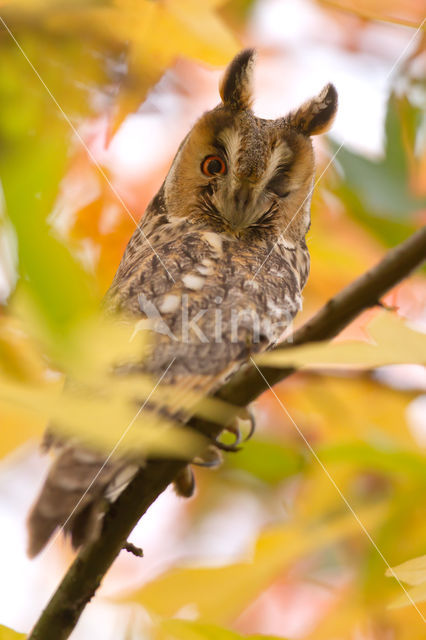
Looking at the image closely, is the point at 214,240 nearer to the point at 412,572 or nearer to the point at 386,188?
the point at 386,188

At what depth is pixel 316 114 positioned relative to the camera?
1.54 metres

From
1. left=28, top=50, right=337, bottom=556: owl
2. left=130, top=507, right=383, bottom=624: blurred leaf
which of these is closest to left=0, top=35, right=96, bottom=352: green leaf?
left=28, top=50, right=337, bottom=556: owl

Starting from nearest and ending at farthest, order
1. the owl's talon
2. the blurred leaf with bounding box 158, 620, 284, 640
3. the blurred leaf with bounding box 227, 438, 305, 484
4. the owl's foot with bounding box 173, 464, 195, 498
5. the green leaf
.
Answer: the green leaf, the blurred leaf with bounding box 158, 620, 284, 640, the blurred leaf with bounding box 227, 438, 305, 484, the owl's talon, the owl's foot with bounding box 173, 464, 195, 498

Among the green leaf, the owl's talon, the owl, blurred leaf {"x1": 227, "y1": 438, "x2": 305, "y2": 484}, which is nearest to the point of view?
the green leaf

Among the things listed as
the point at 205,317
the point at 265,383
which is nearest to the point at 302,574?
the point at 205,317

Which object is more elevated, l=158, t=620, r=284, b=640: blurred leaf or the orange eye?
the orange eye

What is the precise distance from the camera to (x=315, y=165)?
1.61 meters

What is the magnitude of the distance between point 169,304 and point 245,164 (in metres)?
0.40

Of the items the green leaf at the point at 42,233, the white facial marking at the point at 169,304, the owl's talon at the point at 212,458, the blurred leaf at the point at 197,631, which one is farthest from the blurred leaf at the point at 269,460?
the green leaf at the point at 42,233

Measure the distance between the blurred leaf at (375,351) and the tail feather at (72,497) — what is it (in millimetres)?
325

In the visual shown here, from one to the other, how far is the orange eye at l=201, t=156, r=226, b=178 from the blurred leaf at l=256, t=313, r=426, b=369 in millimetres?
952

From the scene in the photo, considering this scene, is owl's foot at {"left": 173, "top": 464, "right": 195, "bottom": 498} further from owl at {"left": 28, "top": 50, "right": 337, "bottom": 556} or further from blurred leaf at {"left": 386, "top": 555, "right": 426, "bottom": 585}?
→ blurred leaf at {"left": 386, "top": 555, "right": 426, "bottom": 585}

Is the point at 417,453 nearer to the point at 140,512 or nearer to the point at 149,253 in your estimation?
the point at 140,512

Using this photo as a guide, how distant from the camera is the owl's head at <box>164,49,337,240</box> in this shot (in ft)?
4.66
